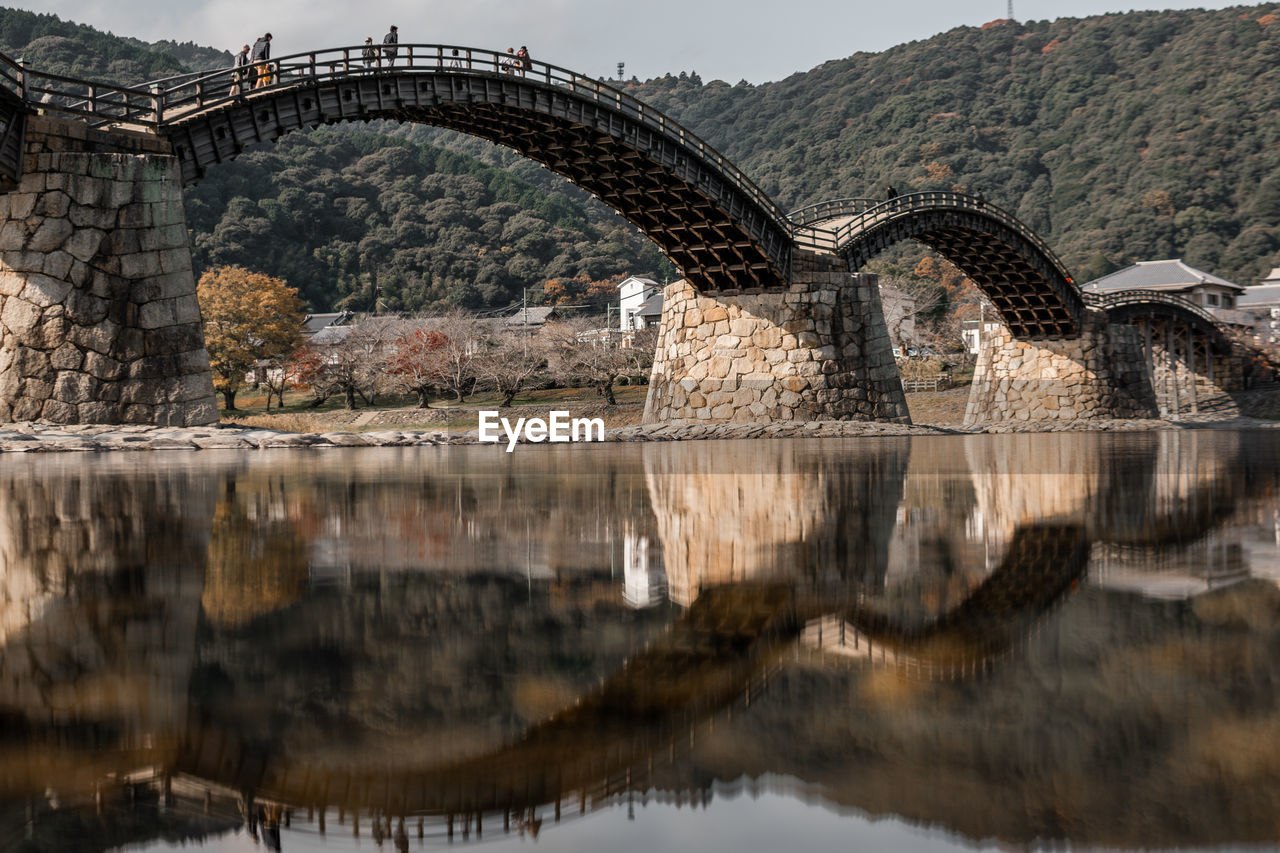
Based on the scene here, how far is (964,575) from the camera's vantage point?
4.29 meters

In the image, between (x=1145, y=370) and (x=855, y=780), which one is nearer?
(x=855, y=780)

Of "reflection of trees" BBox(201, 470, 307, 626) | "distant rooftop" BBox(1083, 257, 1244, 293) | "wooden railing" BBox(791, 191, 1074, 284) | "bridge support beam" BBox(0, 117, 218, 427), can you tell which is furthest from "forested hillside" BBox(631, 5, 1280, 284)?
"reflection of trees" BBox(201, 470, 307, 626)

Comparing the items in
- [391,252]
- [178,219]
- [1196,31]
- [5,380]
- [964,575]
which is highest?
[1196,31]

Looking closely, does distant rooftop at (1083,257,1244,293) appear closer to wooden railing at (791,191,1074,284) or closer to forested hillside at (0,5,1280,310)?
forested hillside at (0,5,1280,310)

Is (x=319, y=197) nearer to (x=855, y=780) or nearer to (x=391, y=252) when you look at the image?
(x=391, y=252)

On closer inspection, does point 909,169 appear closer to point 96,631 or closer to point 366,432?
point 366,432

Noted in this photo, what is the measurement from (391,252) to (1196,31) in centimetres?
10401

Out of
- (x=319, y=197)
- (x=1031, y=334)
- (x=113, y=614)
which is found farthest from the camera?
(x=319, y=197)

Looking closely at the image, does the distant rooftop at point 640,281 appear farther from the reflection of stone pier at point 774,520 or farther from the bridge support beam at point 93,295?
the reflection of stone pier at point 774,520

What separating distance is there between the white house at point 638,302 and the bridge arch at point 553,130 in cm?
4642

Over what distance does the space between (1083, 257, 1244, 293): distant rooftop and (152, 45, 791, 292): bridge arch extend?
54.8 m

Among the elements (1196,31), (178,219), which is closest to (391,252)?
(178,219)

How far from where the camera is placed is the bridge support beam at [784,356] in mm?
32781

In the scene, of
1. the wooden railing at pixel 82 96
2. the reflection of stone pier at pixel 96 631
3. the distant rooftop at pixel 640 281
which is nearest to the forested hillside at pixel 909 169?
the distant rooftop at pixel 640 281
